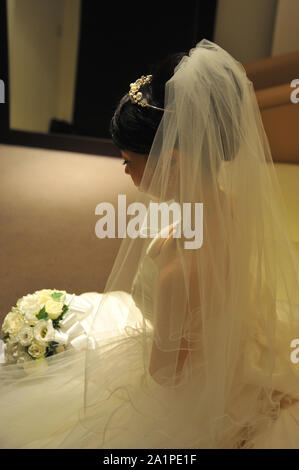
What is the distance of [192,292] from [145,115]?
0.38 meters

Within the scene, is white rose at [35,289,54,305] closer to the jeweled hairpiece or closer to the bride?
the bride

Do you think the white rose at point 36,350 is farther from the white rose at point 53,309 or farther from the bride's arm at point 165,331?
the bride's arm at point 165,331

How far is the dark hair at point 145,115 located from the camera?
1.07 metres

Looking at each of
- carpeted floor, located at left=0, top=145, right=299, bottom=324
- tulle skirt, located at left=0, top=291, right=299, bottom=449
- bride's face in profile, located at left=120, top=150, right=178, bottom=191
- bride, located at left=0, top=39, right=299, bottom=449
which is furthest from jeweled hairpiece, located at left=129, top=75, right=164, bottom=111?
carpeted floor, located at left=0, top=145, right=299, bottom=324

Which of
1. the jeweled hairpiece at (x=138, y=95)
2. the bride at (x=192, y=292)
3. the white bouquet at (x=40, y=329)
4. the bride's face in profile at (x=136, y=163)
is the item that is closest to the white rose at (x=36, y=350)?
the white bouquet at (x=40, y=329)

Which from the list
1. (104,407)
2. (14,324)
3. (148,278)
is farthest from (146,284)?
(14,324)

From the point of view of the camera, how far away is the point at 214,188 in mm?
1036

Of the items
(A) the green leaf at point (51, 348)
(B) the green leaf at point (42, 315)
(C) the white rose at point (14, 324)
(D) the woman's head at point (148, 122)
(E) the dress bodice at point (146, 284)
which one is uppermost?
(D) the woman's head at point (148, 122)

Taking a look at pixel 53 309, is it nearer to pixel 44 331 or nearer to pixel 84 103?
pixel 44 331

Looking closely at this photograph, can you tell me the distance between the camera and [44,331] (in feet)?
4.09

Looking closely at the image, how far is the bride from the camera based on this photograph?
1.00 m

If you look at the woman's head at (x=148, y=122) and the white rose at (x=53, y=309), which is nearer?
the woman's head at (x=148, y=122)

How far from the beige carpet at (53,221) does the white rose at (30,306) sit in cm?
56
